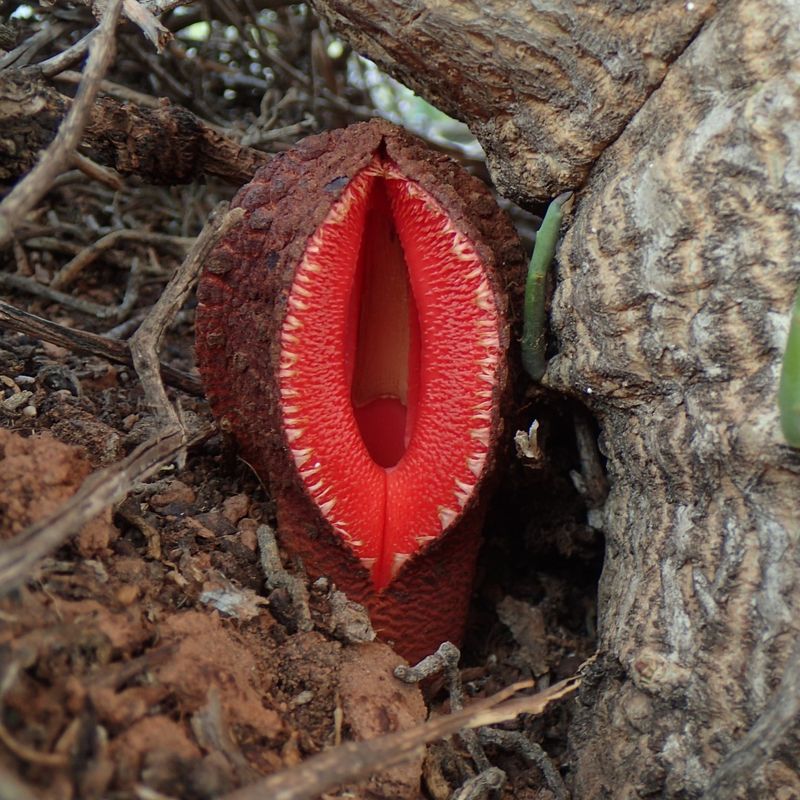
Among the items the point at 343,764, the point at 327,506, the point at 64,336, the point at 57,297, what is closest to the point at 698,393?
the point at 327,506

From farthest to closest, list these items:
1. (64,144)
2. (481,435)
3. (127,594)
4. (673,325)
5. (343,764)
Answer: (481,435)
(673,325)
(127,594)
(64,144)
(343,764)

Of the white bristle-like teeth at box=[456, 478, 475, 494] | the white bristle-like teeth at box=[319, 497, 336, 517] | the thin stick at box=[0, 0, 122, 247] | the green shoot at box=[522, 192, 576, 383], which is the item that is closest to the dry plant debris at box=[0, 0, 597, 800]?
the thin stick at box=[0, 0, 122, 247]

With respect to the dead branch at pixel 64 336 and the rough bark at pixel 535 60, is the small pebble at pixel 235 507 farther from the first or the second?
the rough bark at pixel 535 60

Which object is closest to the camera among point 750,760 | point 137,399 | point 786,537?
point 750,760

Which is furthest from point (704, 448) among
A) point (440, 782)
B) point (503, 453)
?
point (440, 782)

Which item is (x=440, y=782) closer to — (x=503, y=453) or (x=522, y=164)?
(x=503, y=453)

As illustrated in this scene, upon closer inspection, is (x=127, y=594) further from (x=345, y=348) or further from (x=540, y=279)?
(x=540, y=279)

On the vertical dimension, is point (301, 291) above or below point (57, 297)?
above

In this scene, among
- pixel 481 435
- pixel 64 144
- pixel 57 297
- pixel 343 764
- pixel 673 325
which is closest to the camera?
pixel 343 764
